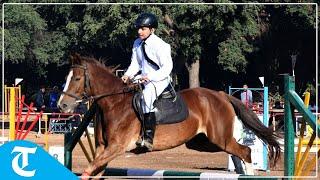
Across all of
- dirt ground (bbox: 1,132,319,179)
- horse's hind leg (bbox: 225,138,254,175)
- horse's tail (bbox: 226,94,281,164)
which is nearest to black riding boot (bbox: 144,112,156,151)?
horse's hind leg (bbox: 225,138,254,175)

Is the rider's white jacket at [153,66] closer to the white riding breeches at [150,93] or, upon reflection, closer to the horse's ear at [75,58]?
the white riding breeches at [150,93]

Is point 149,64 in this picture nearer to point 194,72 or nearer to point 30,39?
point 194,72

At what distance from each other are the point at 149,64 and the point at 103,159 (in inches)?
56.4

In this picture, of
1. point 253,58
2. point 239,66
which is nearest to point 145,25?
point 239,66

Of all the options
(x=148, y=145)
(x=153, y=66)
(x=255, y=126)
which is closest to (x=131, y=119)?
(x=148, y=145)

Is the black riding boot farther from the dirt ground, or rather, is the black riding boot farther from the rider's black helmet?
the dirt ground

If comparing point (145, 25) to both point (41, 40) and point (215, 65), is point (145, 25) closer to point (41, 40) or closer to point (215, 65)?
point (215, 65)

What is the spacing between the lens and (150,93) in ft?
32.9

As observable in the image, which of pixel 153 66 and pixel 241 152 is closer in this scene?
pixel 153 66

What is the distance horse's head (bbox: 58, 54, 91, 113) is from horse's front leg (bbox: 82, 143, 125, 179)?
0.67 m

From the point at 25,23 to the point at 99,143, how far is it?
2942 centimetres

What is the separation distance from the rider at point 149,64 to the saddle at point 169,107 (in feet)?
0.47

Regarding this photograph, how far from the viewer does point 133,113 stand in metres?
10.0

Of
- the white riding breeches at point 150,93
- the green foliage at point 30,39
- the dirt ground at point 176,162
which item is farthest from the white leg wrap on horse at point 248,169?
the green foliage at point 30,39
